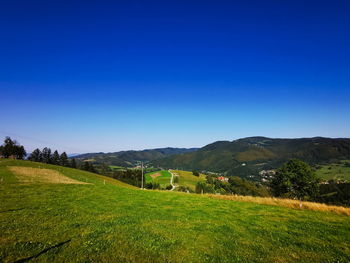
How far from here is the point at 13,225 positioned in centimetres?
1177

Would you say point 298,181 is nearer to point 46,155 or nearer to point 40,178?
point 40,178

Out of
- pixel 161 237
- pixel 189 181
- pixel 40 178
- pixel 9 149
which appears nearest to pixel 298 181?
pixel 161 237

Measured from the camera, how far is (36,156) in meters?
142

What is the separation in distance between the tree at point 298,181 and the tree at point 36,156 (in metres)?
161

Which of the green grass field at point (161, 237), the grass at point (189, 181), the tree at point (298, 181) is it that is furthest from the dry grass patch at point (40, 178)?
the grass at point (189, 181)

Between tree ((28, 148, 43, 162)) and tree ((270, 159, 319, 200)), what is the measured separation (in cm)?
16096

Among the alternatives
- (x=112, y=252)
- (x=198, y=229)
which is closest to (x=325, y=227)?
(x=198, y=229)

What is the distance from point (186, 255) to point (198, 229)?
14.4ft

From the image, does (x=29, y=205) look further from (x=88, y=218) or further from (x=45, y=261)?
(x=45, y=261)

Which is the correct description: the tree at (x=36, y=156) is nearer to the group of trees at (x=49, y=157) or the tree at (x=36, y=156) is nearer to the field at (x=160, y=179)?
the group of trees at (x=49, y=157)

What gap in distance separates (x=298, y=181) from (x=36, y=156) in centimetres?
16715

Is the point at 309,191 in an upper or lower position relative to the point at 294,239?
lower

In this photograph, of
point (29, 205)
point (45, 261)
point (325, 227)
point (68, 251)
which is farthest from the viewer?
point (29, 205)

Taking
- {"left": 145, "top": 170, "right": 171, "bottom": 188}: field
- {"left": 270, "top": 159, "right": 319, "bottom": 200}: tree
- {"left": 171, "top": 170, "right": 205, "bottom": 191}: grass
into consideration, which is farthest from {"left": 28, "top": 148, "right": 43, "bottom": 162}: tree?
{"left": 270, "top": 159, "right": 319, "bottom": 200}: tree
